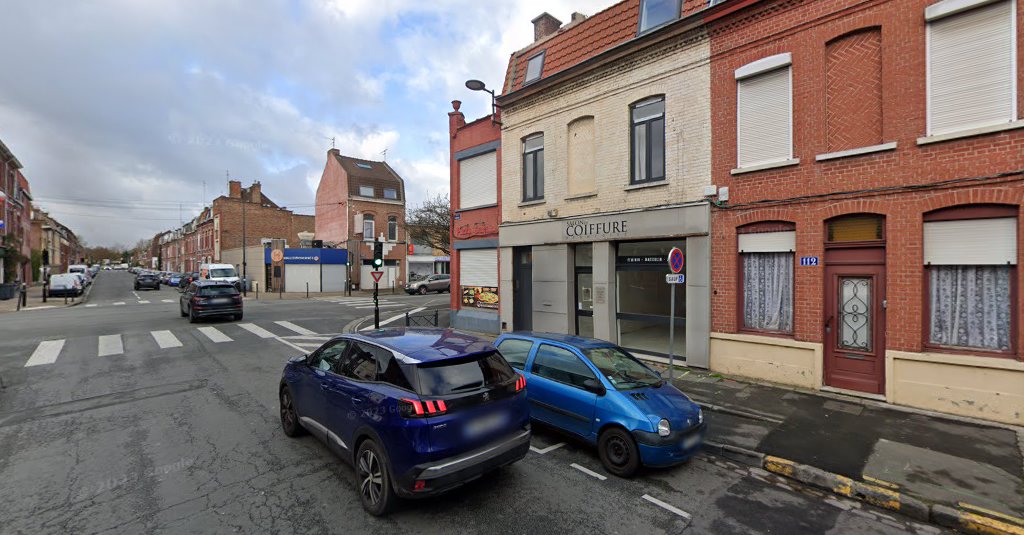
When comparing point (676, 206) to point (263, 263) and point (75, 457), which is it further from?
point (263, 263)

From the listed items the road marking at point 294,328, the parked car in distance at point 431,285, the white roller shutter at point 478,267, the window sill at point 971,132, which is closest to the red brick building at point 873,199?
the window sill at point 971,132

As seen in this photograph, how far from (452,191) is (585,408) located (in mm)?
11735

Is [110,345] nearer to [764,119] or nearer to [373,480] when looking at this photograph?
[373,480]

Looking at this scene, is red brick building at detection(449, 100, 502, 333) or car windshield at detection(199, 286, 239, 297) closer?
red brick building at detection(449, 100, 502, 333)

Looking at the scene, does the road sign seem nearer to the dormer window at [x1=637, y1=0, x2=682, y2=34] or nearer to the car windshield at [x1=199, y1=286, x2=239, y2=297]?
the dormer window at [x1=637, y1=0, x2=682, y2=34]

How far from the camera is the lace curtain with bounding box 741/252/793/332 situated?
334 inches

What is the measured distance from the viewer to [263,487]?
179 inches

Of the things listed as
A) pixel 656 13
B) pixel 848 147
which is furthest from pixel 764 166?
pixel 656 13

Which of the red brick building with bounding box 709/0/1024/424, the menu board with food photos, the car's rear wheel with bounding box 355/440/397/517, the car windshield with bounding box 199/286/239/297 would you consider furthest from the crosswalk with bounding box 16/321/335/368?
the red brick building with bounding box 709/0/1024/424

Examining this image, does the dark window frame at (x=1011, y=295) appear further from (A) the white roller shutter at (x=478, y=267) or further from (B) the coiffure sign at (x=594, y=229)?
(A) the white roller shutter at (x=478, y=267)

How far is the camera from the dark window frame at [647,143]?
10247mm

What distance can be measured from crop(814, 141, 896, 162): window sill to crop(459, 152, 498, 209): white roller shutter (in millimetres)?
8787

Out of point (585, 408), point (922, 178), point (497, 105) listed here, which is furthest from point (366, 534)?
point (497, 105)

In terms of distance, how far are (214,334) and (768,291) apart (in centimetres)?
1532
